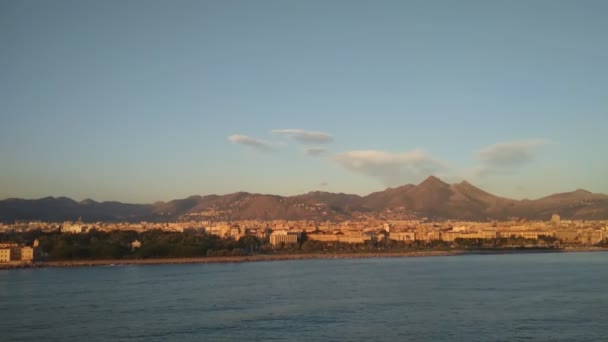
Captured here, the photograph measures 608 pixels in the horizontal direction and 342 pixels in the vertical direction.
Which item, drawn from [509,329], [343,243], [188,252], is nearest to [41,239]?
[188,252]

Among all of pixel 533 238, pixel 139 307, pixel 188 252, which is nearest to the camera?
pixel 139 307

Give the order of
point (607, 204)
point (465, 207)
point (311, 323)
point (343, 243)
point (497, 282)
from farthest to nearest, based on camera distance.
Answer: point (465, 207), point (607, 204), point (343, 243), point (497, 282), point (311, 323)

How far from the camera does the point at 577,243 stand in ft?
206

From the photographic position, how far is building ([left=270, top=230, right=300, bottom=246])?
6026 centimetres

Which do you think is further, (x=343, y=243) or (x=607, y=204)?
(x=607, y=204)

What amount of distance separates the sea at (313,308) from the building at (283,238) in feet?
111

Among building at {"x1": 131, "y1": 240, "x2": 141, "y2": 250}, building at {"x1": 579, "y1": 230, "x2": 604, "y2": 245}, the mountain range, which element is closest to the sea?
building at {"x1": 131, "y1": 240, "x2": 141, "y2": 250}

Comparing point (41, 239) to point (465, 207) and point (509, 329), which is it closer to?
point (509, 329)

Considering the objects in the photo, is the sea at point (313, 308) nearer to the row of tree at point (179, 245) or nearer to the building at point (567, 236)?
the row of tree at point (179, 245)

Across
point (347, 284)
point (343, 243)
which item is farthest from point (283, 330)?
point (343, 243)

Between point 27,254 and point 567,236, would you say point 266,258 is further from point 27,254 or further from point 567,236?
point 567,236

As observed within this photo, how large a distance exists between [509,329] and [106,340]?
7574 mm

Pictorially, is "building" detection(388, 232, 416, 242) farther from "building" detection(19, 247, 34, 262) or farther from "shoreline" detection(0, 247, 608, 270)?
"building" detection(19, 247, 34, 262)

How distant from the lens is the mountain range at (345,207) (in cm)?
12394
